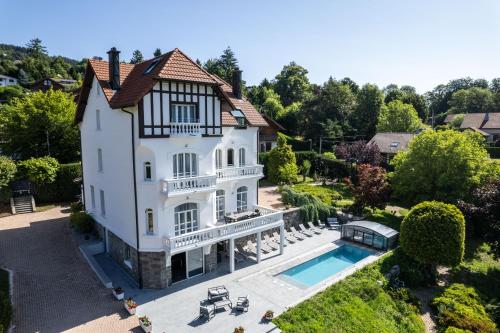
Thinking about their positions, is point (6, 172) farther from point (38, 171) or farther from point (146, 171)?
point (146, 171)

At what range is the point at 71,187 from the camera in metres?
32.9

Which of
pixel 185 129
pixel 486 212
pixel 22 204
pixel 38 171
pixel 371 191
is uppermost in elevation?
pixel 185 129

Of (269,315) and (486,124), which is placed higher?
(486,124)

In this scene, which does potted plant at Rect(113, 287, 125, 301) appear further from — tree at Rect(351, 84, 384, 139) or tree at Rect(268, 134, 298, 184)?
tree at Rect(351, 84, 384, 139)

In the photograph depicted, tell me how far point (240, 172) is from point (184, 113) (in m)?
7.04

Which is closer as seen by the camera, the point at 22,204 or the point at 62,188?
the point at 22,204

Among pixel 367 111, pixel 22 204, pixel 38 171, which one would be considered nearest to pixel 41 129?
pixel 38 171

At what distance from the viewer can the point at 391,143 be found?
5262cm

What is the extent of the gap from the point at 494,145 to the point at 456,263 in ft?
210

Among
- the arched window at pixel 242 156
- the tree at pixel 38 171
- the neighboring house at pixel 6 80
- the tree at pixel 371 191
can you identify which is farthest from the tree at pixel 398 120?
the neighboring house at pixel 6 80

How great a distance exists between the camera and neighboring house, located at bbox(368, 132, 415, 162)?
51.1m

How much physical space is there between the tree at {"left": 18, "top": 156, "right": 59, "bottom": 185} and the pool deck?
13.1 meters

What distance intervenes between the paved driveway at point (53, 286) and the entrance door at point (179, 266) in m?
3.95

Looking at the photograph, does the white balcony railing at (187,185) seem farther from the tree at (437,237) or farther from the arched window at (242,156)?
the tree at (437,237)
